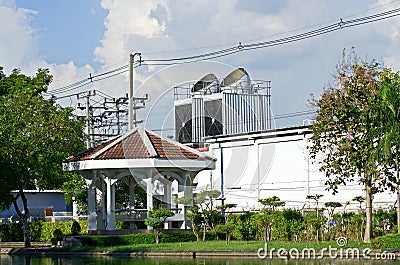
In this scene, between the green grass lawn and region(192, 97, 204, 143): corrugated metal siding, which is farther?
region(192, 97, 204, 143): corrugated metal siding

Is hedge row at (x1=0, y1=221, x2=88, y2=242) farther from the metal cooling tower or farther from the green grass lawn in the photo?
the metal cooling tower

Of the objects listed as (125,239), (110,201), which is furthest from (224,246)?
(110,201)

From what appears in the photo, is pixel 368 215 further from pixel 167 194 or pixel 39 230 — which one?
pixel 39 230

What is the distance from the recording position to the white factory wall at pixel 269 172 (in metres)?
44.7

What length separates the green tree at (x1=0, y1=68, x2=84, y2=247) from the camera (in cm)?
3769

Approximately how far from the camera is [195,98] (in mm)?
55781

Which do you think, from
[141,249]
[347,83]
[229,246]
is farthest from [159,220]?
[347,83]

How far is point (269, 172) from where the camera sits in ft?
158

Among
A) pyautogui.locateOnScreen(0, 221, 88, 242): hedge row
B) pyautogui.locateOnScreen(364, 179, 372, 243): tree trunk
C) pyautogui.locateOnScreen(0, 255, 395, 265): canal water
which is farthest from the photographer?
pyautogui.locateOnScreen(0, 221, 88, 242): hedge row

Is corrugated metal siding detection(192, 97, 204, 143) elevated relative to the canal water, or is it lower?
elevated

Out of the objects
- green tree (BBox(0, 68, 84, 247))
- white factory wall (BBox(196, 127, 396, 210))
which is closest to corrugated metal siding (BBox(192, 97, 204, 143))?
white factory wall (BBox(196, 127, 396, 210))

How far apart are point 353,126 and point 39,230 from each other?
23.5m

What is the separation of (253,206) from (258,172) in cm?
260

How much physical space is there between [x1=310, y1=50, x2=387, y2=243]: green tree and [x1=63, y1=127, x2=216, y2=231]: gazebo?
374 inches
